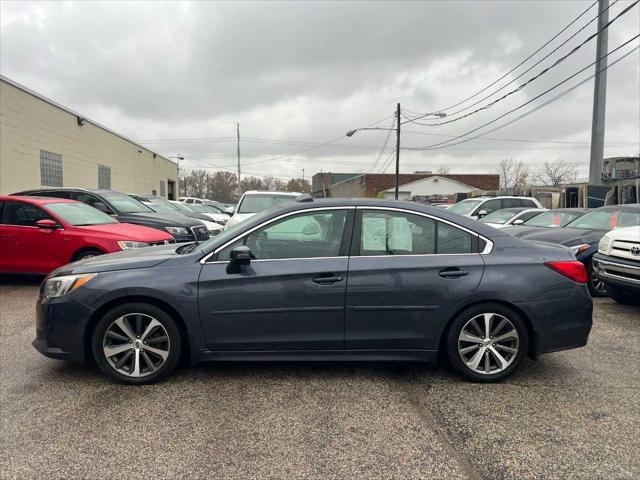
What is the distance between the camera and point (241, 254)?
340 cm

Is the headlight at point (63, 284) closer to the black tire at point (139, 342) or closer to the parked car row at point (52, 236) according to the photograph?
the black tire at point (139, 342)

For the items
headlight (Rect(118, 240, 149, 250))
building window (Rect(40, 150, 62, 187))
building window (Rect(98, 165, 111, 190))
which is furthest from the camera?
building window (Rect(98, 165, 111, 190))

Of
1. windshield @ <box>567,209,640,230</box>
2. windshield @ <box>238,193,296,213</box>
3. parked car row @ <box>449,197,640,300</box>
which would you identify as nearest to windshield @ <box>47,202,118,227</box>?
windshield @ <box>238,193,296,213</box>

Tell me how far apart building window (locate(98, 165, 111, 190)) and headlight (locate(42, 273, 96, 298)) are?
22185 mm

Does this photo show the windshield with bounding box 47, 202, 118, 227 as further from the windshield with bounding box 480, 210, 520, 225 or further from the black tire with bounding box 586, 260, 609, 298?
the windshield with bounding box 480, 210, 520, 225

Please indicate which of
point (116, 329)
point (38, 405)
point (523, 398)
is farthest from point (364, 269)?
point (38, 405)

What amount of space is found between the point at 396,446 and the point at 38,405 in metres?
2.61

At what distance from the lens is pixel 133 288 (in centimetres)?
345

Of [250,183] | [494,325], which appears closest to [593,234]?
[494,325]

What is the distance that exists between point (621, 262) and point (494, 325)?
3.47m

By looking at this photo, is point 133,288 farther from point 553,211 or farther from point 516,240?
point 553,211

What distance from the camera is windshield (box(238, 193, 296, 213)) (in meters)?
9.87

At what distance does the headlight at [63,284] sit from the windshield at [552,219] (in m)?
8.68

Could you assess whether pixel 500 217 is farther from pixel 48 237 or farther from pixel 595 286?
pixel 48 237
